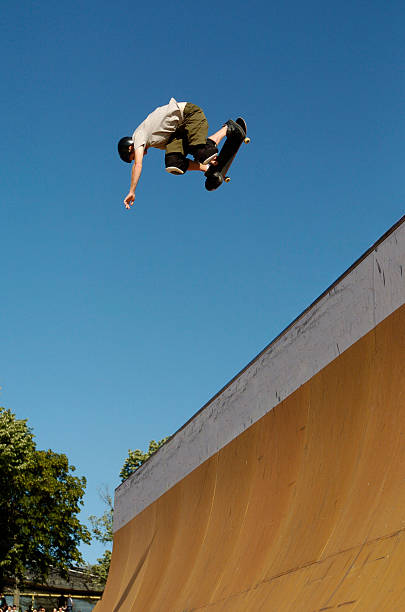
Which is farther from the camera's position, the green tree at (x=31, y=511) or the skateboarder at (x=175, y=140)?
the green tree at (x=31, y=511)

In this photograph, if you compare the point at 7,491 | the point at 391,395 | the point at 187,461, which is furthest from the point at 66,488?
the point at 391,395

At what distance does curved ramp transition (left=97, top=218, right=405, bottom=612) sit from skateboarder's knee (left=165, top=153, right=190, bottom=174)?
1946mm

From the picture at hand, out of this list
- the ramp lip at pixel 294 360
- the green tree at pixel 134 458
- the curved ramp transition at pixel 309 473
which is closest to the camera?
the curved ramp transition at pixel 309 473

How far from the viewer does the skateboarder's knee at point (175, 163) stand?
662 cm

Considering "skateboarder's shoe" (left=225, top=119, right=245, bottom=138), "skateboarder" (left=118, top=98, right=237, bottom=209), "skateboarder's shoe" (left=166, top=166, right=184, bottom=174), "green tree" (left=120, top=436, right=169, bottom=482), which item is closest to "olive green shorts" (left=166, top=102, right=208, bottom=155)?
"skateboarder" (left=118, top=98, right=237, bottom=209)

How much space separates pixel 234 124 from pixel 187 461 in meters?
5.84

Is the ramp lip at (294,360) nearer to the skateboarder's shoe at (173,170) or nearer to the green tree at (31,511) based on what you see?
the skateboarder's shoe at (173,170)

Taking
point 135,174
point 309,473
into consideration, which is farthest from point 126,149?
point 309,473

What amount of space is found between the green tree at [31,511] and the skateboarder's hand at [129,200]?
26.7m

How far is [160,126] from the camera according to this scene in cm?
662

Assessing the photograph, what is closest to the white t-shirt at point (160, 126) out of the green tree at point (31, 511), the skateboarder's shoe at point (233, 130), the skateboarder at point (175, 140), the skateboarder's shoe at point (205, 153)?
the skateboarder at point (175, 140)

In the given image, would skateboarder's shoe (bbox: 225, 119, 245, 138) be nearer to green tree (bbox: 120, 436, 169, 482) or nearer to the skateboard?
the skateboard

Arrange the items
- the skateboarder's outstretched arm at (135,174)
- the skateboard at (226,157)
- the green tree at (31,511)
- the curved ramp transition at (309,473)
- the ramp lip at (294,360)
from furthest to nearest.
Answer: the green tree at (31,511) → the skateboard at (226,157) → the skateboarder's outstretched arm at (135,174) → the ramp lip at (294,360) → the curved ramp transition at (309,473)

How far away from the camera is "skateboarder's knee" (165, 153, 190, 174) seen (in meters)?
6.62
